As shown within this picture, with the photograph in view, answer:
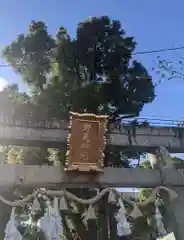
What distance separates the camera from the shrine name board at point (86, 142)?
6.41m

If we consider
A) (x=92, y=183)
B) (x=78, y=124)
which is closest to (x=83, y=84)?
(x=78, y=124)

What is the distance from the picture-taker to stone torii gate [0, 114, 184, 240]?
6.21 m

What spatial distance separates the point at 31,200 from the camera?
20.3 feet

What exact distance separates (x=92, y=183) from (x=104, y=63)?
6326 mm

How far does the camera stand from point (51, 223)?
589 centimetres

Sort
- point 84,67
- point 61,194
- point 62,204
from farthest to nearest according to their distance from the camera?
point 84,67 → point 61,194 → point 62,204

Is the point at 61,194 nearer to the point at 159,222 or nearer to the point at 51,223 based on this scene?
the point at 51,223

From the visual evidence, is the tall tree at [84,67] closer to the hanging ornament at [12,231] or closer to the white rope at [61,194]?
the white rope at [61,194]

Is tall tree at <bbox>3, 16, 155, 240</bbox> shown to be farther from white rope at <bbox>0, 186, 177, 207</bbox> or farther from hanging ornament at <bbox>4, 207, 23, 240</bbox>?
hanging ornament at <bbox>4, 207, 23, 240</bbox>

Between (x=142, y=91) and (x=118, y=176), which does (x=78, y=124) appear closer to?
(x=118, y=176)

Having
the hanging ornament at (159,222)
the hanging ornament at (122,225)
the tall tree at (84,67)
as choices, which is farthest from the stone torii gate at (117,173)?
the tall tree at (84,67)

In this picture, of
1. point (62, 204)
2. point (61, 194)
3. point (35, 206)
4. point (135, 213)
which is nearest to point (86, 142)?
point (61, 194)

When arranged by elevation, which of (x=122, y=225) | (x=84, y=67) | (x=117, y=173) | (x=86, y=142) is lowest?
(x=122, y=225)

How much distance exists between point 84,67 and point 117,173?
238 inches
